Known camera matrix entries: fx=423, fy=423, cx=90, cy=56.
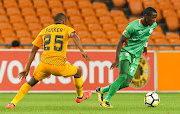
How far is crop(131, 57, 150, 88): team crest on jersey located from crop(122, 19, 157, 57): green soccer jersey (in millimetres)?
4930

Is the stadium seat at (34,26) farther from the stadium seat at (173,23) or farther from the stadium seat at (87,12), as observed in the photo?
the stadium seat at (173,23)

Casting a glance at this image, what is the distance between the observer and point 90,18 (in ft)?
59.4

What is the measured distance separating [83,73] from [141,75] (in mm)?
1738

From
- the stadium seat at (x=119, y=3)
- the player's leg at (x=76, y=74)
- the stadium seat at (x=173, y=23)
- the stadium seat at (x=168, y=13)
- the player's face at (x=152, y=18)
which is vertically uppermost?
the stadium seat at (x=119, y=3)

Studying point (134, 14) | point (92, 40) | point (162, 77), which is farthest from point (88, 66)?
point (134, 14)

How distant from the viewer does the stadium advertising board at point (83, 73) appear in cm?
1243

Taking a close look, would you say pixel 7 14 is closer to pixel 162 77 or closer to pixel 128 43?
pixel 162 77

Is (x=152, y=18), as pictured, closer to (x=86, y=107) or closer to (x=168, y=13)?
(x=86, y=107)

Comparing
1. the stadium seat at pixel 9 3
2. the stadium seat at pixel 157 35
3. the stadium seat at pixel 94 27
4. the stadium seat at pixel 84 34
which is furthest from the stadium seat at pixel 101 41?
the stadium seat at pixel 9 3

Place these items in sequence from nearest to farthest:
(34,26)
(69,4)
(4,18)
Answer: (34,26) < (4,18) < (69,4)

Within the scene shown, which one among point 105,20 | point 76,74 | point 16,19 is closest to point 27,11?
point 16,19

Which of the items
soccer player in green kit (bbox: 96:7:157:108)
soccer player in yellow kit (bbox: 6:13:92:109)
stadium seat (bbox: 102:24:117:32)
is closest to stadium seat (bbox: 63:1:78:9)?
stadium seat (bbox: 102:24:117:32)

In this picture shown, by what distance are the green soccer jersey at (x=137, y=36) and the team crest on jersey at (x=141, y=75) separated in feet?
16.2

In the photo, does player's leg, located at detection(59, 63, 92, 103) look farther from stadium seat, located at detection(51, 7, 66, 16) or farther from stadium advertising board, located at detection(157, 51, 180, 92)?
stadium seat, located at detection(51, 7, 66, 16)
